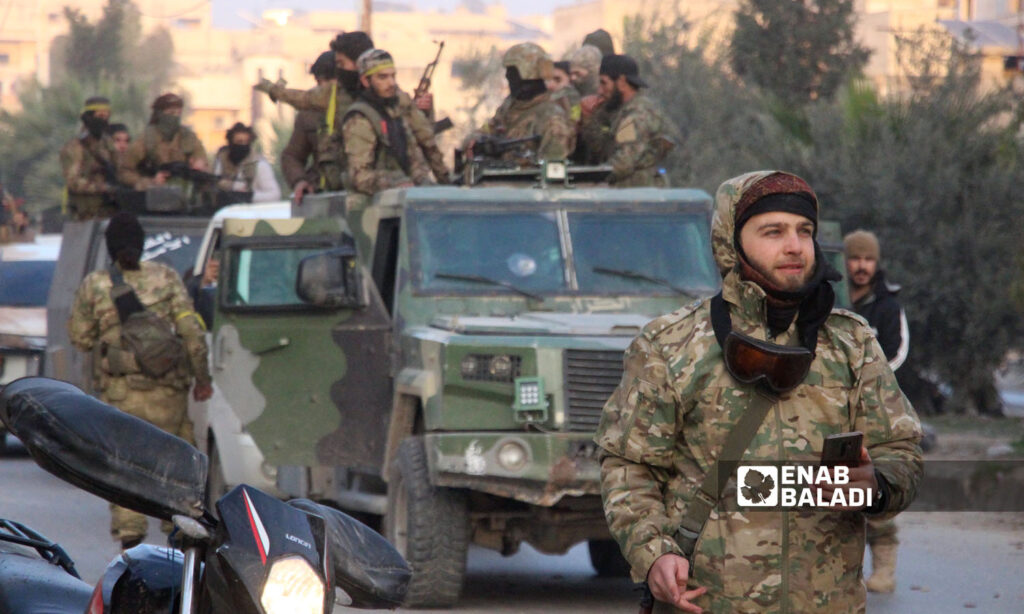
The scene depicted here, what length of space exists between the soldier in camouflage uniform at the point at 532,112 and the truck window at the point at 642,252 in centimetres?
106

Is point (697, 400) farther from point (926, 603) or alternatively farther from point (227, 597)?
point (926, 603)

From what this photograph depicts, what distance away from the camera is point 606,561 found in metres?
9.66

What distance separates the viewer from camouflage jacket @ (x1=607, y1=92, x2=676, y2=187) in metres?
9.84

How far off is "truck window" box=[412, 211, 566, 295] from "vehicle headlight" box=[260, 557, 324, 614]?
5.82 metres

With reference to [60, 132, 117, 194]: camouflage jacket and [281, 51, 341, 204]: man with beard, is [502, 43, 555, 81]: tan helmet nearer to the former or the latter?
[281, 51, 341, 204]: man with beard

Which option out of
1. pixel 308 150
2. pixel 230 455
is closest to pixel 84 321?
pixel 230 455

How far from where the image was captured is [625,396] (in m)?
3.86

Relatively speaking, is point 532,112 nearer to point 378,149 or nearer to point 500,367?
point 378,149

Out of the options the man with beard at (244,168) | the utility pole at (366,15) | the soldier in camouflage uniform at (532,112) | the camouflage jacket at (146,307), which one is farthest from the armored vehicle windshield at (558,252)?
the utility pole at (366,15)

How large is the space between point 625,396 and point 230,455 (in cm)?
569

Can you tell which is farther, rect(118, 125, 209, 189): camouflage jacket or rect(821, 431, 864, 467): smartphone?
rect(118, 125, 209, 189): camouflage jacket

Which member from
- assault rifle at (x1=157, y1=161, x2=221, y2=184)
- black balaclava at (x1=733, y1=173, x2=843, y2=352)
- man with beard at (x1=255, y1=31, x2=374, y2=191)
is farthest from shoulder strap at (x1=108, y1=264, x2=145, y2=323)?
black balaclava at (x1=733, y1=173, x2=843, y2=352)

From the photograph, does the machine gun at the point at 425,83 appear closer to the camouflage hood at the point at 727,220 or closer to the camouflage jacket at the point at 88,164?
the camouflage jacket at the point at 88,164

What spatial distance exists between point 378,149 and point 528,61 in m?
1.02
